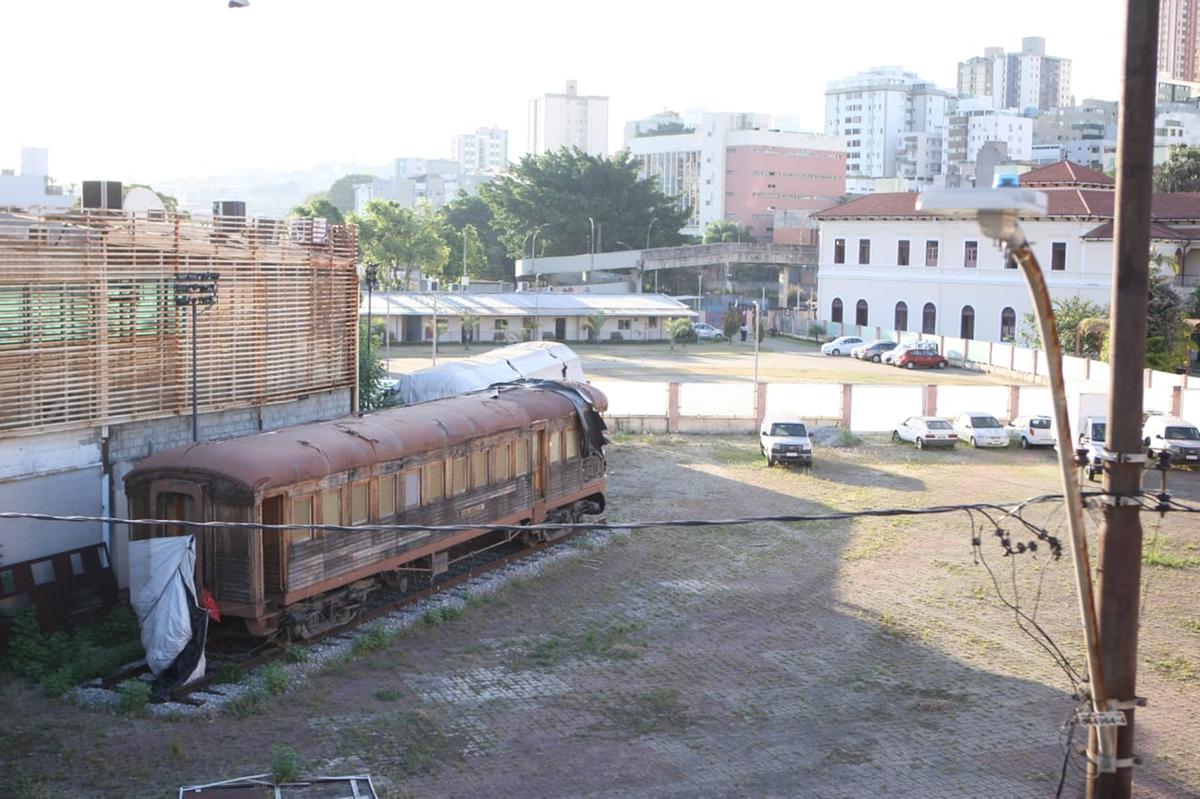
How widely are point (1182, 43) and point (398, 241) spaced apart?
A: 6248 inches

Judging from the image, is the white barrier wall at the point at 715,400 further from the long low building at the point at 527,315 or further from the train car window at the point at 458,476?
the long low building at the point at 527,315

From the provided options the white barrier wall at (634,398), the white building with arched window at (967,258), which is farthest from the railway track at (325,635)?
the white building with arched window at (967,258)

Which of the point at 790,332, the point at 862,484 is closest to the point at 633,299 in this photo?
the point at 790,332

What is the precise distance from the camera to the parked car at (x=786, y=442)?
114ft

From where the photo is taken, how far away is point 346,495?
19.0 metres

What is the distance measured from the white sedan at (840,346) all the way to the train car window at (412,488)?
1957 inches

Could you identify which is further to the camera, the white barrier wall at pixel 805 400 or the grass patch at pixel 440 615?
the white barrier wall at pixel 805 400

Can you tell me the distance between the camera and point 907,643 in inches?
777

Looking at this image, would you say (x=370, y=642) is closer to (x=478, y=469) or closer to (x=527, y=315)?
(x=478, y=469)

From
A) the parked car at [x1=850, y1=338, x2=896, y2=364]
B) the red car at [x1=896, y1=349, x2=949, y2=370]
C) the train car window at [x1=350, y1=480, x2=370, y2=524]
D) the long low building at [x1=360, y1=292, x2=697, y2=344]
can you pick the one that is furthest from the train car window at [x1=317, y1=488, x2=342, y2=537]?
the parked car at [x1=850, y1=338, x2=896, y2=364]

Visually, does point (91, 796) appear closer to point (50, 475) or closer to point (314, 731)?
point (314, 731)

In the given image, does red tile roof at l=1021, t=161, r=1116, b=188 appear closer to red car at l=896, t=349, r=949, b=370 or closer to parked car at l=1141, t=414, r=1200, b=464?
red car at l=896, t=349, r=949, b=370

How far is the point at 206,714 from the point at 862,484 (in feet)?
68.0

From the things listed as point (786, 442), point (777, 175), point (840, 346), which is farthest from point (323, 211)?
point (786, 442)
